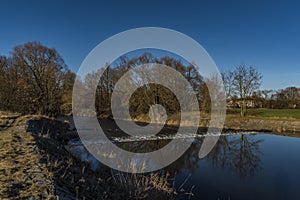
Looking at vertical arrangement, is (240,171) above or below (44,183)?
below

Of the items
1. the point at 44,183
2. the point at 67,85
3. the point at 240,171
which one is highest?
the point at 67,85

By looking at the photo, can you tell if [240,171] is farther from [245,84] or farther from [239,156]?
[245,84]

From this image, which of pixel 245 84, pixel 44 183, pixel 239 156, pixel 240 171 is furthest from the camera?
pixel 245 84

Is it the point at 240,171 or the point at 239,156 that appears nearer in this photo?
the point at 240,171

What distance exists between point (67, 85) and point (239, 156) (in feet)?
62.4

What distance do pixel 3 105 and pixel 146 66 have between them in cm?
1443

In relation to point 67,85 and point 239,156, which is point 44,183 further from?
point 67,85

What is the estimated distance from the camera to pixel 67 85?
22.5 m

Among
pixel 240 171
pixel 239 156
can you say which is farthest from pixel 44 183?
pixel 239 156

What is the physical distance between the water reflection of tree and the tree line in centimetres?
985

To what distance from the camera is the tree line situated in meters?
19.0

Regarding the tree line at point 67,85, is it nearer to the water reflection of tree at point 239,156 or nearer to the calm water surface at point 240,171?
the water reflection of tree at point 239,156

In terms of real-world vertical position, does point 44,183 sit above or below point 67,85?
below

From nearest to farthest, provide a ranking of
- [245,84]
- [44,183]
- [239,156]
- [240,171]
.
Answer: [44,183] → [240,171] → [239,156] → [245,84]
